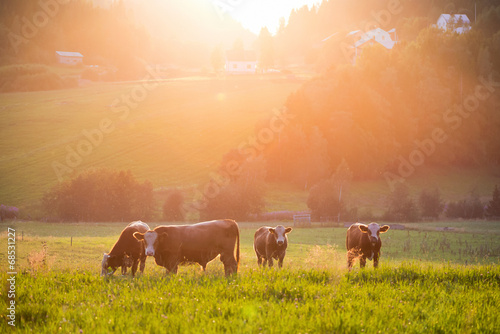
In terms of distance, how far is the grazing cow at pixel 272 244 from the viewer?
53.4ft

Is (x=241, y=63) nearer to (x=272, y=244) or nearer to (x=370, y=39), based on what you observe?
(x=370, y=39)

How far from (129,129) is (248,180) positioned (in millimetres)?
37856

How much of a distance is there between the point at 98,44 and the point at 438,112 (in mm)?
108087

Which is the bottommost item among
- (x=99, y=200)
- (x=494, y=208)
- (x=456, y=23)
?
(x=99, y=200)

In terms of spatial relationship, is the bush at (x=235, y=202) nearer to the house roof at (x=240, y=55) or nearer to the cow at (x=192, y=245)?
the cow at (x=192, y=245)

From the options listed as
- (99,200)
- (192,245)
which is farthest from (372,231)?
(99,200)

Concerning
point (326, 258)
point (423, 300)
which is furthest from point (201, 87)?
point (423, 300)

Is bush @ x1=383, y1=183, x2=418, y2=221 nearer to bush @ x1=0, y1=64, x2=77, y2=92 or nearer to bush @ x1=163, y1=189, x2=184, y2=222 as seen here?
bush @ x1=163, y1=189, x2=184, y2=222

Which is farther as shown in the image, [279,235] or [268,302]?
[279,235]

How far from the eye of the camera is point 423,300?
7.94 metres

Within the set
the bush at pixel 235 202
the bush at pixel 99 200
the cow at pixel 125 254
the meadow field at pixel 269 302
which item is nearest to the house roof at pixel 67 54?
the bush at pixel 99 200

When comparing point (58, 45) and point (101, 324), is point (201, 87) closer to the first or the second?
point (58, 45)

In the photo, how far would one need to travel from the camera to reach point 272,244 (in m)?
16.7

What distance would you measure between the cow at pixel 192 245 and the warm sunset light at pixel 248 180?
0.13 ft
